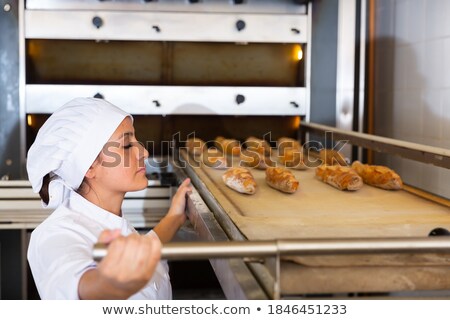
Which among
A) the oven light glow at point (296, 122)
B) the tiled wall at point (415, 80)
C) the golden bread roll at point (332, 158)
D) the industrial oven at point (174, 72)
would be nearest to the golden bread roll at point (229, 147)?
the industrial oven at point (174, 72)

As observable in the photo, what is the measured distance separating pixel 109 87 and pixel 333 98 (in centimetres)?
105

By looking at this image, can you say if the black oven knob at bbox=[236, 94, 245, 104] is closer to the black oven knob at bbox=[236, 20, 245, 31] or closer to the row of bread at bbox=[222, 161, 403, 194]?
the black oven knob at bbox=[236, 20, 245, 31]

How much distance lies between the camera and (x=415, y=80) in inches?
111

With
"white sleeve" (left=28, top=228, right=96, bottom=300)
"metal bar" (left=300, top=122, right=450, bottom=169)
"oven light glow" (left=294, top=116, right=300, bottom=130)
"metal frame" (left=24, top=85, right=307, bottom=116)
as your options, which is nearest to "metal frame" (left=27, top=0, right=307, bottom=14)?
"metal frame" (left=24, top=85, right=307, bottom=116)

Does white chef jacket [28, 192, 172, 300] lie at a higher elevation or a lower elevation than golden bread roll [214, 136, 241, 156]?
→ lower

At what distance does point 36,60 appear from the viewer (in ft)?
9.71

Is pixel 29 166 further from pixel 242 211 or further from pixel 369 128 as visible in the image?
pixel 369 128

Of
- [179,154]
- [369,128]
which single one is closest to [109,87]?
[179,154]

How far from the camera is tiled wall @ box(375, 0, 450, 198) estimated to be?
2545 millimetres

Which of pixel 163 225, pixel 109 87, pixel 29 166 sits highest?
pixel 109 87

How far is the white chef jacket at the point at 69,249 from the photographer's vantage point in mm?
1110

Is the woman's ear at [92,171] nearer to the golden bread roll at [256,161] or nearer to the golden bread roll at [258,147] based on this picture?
the golden bread roll at [256,161]

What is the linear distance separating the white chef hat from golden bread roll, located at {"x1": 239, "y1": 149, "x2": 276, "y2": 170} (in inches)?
39.8

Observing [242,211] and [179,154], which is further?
[179,154]
